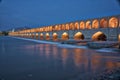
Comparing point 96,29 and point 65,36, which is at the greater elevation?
point 96,29

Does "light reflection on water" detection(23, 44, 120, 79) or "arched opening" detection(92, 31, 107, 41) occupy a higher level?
"arched opening" detection(92, 31, 107, 41)

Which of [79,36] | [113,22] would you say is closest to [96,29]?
[113,22]

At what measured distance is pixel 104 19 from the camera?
31891 mm

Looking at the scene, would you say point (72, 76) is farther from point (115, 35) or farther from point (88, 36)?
point (88, 36)

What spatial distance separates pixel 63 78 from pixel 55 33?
4545 cm

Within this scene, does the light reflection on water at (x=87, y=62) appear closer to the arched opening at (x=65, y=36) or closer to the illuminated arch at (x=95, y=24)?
the illuminated arch at (x=95, y=24)

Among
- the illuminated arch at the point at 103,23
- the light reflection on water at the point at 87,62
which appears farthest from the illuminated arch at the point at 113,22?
the light reflection on water at the point at 87,62

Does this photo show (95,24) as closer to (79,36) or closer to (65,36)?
(79,36)

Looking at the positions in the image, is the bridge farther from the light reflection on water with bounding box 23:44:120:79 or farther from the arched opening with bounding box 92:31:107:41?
the light reflection on water with bounding box 23:44:120:79

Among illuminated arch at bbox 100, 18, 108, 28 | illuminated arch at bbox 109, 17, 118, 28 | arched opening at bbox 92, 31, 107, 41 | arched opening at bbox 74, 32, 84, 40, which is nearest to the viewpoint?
illuminated arch at bbox 109, 17, 118, 28

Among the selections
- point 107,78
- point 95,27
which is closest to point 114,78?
point 107,78

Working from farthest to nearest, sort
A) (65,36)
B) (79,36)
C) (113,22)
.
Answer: (65,36) < (79,36) < (113,22)

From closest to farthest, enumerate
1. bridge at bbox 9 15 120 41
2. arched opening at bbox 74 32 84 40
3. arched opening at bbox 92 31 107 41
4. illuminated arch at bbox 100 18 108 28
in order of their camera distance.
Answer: bridge at bbox 9 15 120 41 < illuminated arch at bbox 100 18 108 28 < arched opening at bbox 92 31 107 41 < arched opening at bbox 74 32 84 40

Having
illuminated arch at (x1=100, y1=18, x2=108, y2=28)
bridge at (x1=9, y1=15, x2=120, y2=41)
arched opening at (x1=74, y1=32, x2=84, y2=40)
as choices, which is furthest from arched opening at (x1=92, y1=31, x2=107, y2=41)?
arched opening at (x1=74, y1=32, x2=84, y2=40)
